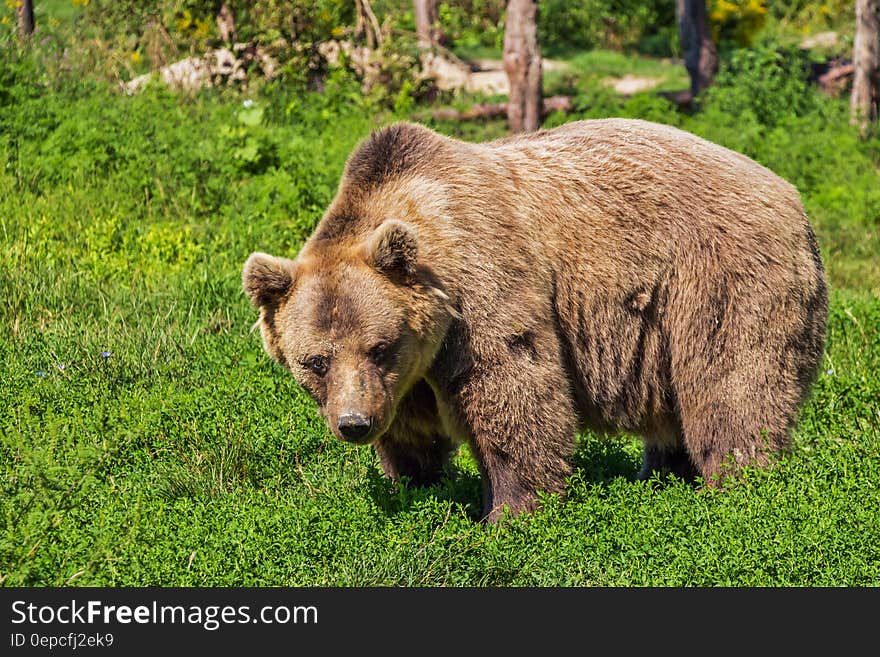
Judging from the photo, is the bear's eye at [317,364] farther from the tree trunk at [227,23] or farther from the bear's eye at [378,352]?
the tree trunk at [227,23]

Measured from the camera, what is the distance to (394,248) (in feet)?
17.0

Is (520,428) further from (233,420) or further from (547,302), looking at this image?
(233,420)

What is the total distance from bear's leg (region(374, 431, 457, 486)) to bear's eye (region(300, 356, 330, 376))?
73 cm

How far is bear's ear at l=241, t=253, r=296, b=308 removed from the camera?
17.1 feet

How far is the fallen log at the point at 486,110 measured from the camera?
1463 cm

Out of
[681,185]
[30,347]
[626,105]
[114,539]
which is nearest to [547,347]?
[681,185]

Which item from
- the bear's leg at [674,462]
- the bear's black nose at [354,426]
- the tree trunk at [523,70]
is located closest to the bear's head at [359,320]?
the bear's black nose at [354,426]

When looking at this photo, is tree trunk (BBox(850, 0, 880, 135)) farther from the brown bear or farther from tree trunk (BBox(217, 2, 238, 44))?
the brown bear

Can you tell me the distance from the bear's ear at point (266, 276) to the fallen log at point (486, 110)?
921 centimetres

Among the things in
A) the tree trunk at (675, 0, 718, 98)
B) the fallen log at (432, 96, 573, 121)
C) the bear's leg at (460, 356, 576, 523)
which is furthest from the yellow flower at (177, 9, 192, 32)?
the bear's leg at (460, 356, 576, 523)

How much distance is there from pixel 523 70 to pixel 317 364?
30.0 ft

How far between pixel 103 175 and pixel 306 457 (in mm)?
4702

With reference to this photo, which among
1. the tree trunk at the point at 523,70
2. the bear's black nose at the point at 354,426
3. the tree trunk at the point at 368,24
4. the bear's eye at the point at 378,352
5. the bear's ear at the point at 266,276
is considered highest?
the bear's ear at the point at 266,276

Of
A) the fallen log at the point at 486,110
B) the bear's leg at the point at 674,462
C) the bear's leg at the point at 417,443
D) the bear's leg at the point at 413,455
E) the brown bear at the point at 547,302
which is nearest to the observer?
the brown bear at the point at 547,302
